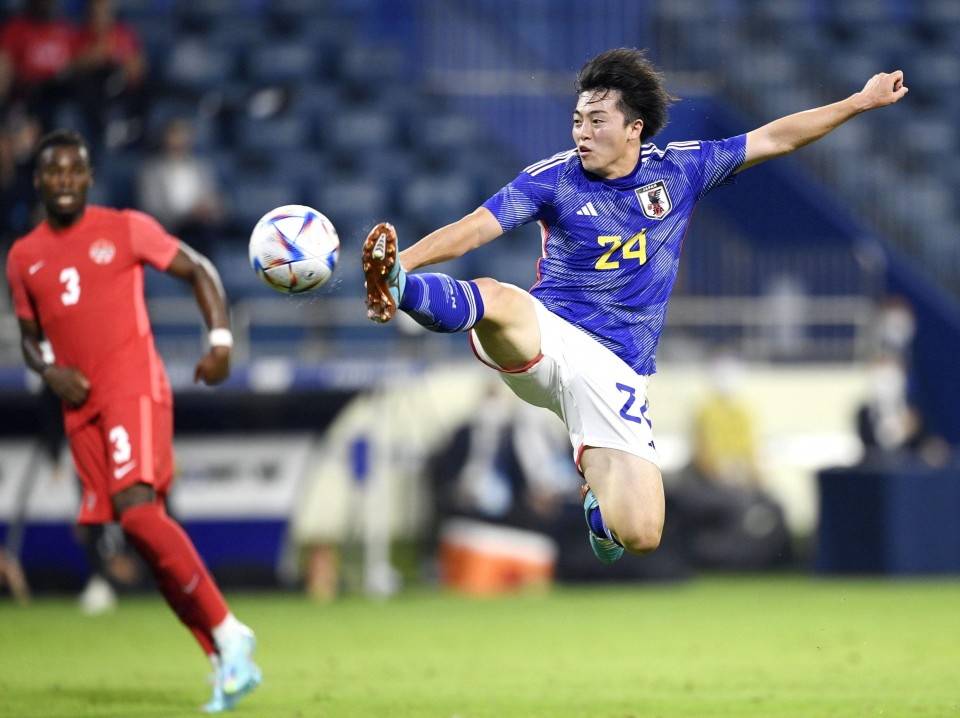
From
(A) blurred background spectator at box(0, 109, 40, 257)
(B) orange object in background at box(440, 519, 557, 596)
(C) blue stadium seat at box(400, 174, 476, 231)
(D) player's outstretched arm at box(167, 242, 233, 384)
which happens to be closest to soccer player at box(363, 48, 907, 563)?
(D) player's outstretched arm at box(167, 242, 233, 384)

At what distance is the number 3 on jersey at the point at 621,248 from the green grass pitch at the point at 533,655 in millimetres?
1884

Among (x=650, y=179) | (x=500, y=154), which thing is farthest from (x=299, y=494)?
(x=650, y=179)

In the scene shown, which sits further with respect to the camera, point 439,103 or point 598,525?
point 439,103

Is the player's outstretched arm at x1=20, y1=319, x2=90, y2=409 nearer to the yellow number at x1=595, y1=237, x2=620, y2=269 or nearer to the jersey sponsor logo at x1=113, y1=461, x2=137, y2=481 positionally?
the jersey sponsor logo at x1=113, y1=461, x2=137, y2=481

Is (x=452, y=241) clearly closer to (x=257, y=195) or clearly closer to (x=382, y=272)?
(x=382, y=272)

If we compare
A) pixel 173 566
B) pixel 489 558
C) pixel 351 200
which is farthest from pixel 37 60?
pixel 173 566

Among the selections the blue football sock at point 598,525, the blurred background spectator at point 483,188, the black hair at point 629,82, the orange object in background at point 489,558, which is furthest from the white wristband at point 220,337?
the orange object in background at point 489,558

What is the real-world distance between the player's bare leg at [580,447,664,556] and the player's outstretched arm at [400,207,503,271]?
1160mm

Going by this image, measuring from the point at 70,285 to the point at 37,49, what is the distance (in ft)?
26.5

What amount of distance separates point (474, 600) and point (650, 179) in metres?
6.85

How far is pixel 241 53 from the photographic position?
1675 centimetres

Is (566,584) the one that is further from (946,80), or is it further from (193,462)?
(946,80)

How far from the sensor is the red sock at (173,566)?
21.3 ft

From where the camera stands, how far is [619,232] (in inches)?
251
